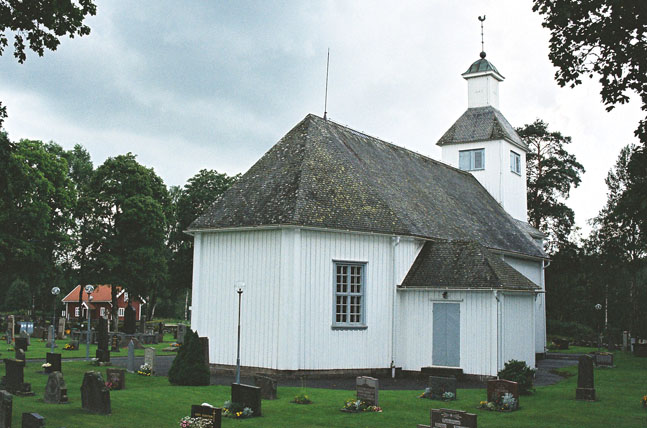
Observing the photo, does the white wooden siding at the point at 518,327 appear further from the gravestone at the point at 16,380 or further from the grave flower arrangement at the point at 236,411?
the gravestone at the point at 16,380

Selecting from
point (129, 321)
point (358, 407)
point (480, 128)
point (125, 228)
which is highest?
point (480, 128)

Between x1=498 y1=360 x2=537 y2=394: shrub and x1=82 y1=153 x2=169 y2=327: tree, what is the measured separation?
3281cm

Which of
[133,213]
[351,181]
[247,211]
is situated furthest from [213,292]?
[133,213]

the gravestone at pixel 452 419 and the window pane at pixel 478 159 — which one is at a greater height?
the window pane at pixel 478 159

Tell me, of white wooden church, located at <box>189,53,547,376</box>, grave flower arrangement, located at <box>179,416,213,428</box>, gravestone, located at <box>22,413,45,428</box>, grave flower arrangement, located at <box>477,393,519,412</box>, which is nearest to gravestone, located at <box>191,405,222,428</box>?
grave flower arrangement, located at <box>179,416,213,428</box>

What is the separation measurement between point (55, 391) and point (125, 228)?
32.4 m

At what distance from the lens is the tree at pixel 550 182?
181 feet

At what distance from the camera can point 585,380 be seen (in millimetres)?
18016

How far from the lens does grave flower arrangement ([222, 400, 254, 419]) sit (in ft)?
48.1

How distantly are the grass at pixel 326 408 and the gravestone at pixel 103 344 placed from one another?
13.9ft

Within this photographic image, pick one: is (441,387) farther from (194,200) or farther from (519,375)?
(194,200)

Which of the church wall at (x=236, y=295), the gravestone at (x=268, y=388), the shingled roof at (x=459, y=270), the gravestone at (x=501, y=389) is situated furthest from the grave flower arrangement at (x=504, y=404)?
the church wall at (x=236, y=295)

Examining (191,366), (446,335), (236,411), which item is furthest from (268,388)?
(446,335)

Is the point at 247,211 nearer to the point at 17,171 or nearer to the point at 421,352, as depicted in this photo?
the point at 421,352
